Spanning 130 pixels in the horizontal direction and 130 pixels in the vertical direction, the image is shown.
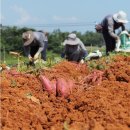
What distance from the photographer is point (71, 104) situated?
634 cm

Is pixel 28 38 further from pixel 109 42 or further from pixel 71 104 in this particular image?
pixel 71 104

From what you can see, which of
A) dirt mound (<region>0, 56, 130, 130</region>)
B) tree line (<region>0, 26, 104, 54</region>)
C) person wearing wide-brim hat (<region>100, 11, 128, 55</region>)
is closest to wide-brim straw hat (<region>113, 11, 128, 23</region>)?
person wearing wide-brim hat (<region>100, 11, 128, 55</region>)

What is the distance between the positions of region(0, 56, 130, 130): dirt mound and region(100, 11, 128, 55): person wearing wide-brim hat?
5.71 m

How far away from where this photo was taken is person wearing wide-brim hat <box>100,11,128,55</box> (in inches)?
519

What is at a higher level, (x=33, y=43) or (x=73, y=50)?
(x=33, y=43)

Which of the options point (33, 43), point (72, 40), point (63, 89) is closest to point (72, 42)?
point (72, 40)

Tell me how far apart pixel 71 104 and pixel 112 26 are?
23.6ft

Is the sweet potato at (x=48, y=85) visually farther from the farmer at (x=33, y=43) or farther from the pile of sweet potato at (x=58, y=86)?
the farmer at (x=33, y=43)

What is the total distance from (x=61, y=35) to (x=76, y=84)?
1626 inches

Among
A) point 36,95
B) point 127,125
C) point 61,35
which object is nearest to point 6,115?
point 36,95

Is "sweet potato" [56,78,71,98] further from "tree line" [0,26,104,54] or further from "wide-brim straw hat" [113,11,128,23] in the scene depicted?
"tree line" [0,26,104,54]

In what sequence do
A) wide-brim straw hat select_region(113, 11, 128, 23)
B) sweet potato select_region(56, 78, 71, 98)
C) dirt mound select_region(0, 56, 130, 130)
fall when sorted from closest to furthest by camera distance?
dirt mound select_region(0, 56, 130, 130) < sweet potato select_region(56, 78, 71, 98) < wide-brim straw hat select_region(113, 11, 128, 23)

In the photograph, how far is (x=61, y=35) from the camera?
48281mm

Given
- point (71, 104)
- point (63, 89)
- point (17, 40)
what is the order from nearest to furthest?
point (71, 104) < point (63, 89) < point (17, 40)
